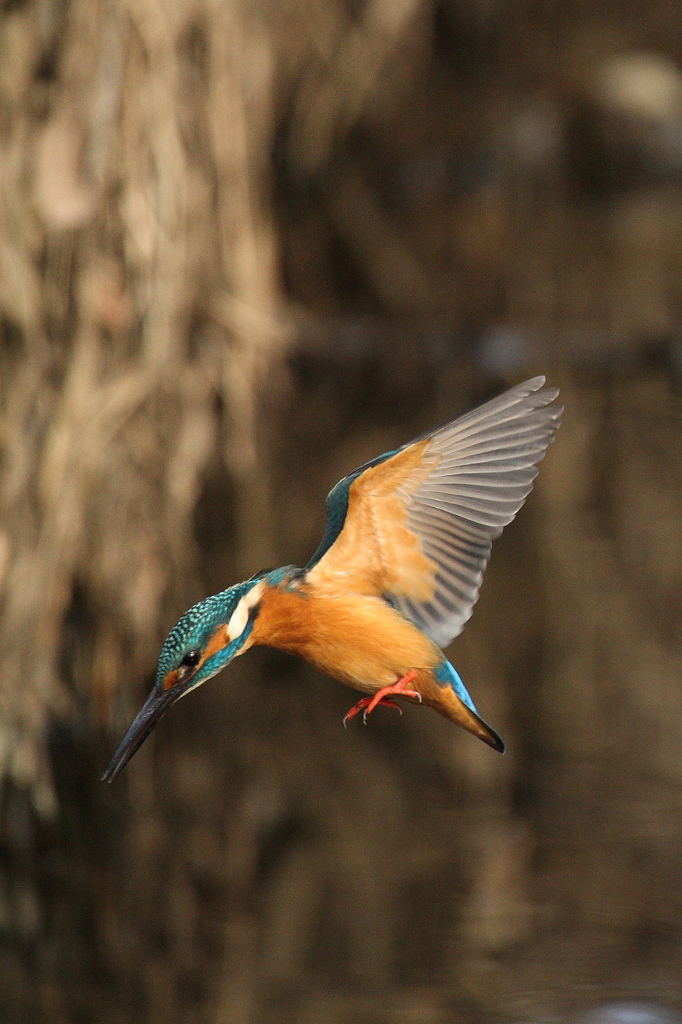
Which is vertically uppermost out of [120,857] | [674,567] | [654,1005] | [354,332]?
[354,332]

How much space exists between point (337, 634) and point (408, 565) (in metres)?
0.17

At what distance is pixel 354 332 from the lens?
6.22 m

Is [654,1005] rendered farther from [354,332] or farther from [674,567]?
[354,332]

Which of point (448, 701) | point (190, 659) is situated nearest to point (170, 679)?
point (190, 659)

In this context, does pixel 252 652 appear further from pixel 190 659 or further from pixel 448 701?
pixel 190 659

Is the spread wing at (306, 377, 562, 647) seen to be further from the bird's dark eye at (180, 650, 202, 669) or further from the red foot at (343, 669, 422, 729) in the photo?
the bird's dark eye at (180, 650, 202, 669)

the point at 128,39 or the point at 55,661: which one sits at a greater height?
the point at 128,39

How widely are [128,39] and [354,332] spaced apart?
11.1ft

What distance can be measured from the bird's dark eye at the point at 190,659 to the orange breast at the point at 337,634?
142 millimetres

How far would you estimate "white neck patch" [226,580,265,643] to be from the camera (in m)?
1.43

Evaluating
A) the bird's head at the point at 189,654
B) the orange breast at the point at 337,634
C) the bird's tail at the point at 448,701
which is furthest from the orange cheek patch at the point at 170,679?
the bird's tail at the point at 448,701

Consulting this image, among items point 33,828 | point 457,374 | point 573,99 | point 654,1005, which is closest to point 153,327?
point 33,828

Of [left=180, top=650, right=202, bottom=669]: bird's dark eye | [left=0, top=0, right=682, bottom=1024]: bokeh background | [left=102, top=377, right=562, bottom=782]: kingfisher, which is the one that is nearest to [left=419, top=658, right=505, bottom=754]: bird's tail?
[left=102, top=377, right=562, bottom=782]: kingfisher

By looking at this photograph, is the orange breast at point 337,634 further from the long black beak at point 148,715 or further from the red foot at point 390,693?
the long black beak at point 148,715
